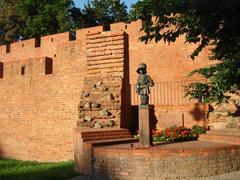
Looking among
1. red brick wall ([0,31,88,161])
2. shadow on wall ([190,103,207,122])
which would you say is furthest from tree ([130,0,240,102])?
red brick wall ([0,31,88,161])

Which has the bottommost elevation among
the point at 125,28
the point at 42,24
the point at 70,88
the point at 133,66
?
the point at 70,88

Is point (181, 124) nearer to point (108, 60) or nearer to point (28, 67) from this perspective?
point (108, 60)

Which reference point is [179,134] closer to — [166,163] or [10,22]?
[166,163]

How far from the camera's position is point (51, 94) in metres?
16.6

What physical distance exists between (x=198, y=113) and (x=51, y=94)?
6770mm

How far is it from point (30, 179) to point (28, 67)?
342 inches

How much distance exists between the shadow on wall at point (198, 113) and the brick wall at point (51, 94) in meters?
3.47

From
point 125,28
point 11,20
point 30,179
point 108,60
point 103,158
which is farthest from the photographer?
point 11,20

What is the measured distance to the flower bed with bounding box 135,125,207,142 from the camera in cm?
1128

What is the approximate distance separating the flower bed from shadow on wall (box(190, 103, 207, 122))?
385 millimetres

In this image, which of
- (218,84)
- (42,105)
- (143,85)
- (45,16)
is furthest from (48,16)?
(218,84)

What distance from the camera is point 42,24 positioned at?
101ft

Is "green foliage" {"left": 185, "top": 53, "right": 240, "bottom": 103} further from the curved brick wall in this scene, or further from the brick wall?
the brick wall

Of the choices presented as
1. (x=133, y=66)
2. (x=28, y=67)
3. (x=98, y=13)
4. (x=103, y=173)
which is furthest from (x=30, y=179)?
(x=98, y=13)
